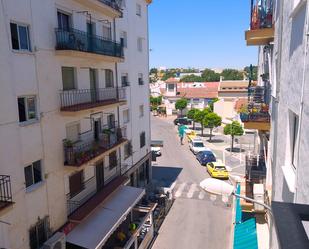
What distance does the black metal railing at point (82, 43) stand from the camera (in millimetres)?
13164

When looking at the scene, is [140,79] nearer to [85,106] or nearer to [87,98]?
[87,98]

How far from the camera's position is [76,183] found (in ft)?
51.3

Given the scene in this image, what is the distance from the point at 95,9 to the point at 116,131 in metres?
7.19

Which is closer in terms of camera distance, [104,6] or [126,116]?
[104,6]

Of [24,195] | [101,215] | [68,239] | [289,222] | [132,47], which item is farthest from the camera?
[132,47]

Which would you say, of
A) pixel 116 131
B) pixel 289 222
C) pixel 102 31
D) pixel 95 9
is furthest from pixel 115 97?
pixel 289 222

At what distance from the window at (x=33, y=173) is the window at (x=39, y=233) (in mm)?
1668

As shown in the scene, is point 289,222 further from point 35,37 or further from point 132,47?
point 132,47

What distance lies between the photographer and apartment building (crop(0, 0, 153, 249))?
35.2 ft

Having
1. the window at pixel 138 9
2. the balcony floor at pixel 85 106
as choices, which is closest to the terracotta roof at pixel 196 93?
the window at pixel 138 9

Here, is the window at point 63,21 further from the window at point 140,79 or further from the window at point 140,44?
the window at point 140,79

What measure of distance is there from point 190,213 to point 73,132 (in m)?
12.4

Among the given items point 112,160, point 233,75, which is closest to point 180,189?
point 112,160

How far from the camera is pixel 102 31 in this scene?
739 inches
